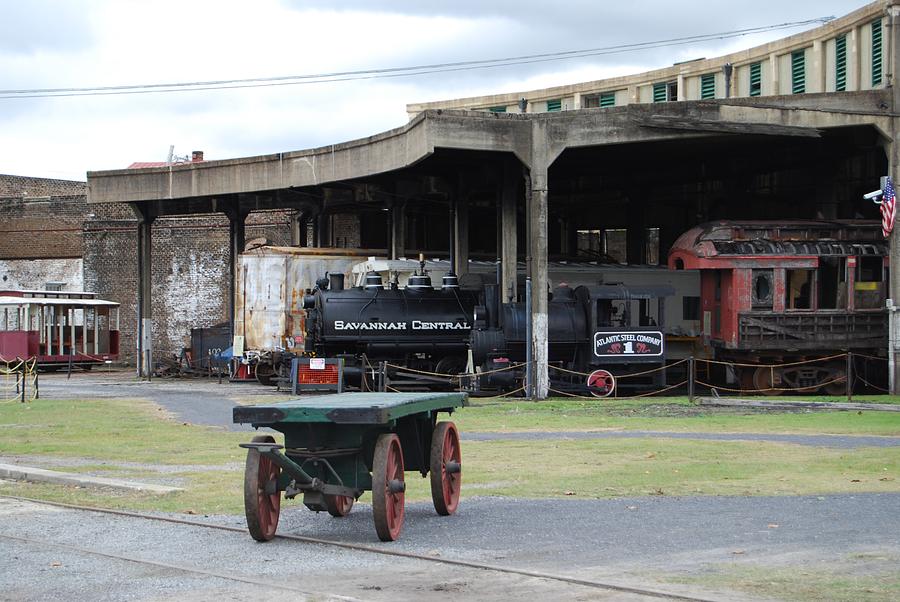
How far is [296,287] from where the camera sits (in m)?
32.9

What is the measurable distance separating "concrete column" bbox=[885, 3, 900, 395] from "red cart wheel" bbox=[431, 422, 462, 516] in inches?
741

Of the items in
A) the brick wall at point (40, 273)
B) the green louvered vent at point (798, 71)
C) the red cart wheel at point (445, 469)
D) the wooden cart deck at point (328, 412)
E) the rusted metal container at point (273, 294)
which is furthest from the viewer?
the brick wall at point (40, 273)

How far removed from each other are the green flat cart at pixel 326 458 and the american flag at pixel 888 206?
19391 mm

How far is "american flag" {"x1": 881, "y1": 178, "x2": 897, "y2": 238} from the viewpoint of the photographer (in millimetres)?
25781

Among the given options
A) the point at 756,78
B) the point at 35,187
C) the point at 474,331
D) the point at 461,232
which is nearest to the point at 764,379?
the point at 474,331

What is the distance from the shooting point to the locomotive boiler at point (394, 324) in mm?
28266

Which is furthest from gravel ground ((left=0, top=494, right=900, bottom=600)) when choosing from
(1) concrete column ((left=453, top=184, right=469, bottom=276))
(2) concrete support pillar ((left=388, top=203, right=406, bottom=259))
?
(2) concrete support pillar ((left=388, top=203, right=406, bottom=259))

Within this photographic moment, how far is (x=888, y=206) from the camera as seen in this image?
25.9 metres

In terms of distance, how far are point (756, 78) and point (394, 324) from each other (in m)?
19.5

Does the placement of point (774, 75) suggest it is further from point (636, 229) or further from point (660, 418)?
point (660, 418)

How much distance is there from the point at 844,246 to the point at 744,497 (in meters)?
18.6

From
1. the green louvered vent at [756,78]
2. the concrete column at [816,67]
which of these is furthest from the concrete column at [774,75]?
the concrete column at [816,67]

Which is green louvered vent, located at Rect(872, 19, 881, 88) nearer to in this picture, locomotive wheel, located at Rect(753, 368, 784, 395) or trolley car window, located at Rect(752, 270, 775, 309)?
trolley car window, located at Rect(752, 270, 775, 309)

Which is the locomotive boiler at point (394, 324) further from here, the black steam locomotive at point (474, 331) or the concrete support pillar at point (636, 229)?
the concrete support pillar at point (636, 229)
